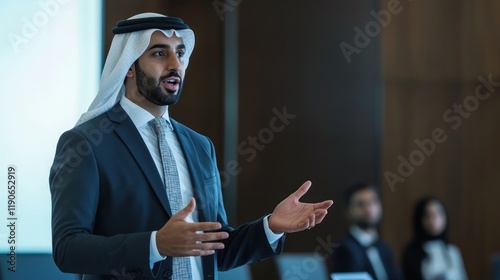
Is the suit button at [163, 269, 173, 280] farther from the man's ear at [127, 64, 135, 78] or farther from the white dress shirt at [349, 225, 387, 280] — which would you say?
the white dress shirt at [349, 225, 387, 280]

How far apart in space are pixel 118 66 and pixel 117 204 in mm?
392

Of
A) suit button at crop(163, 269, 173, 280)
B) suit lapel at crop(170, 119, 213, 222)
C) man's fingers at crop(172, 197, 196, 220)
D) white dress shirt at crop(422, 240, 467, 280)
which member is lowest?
white dress shirt at crop(422, 240, 467, 280)

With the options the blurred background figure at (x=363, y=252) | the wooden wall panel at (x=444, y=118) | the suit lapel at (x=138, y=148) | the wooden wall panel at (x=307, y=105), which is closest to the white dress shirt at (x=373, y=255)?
the blurred background figure at (x=363, y=252)

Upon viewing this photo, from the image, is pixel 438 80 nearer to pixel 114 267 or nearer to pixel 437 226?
pixel 437 226

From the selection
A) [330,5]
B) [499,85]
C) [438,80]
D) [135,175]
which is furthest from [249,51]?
[135,175]

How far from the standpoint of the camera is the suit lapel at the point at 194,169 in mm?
2105

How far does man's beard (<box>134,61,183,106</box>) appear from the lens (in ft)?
7.02

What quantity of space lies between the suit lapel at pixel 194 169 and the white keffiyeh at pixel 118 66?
0.18 metres

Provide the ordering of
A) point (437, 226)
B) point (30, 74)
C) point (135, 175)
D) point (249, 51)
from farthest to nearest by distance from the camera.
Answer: point (249, 51), point (437, 226), point (30, 74), point (135, 175)

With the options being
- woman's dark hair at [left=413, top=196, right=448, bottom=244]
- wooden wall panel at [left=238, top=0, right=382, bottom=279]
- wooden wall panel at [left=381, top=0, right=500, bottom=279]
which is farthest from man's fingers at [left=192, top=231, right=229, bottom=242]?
wooden wall panel at [left=381, top=0, right=500, bottom=279]

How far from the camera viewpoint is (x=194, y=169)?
7.06 feet

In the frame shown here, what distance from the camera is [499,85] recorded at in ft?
20.6

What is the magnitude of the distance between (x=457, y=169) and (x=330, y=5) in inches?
62.4

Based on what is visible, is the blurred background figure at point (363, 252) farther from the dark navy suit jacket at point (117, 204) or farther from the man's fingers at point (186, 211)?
the man's fingers at point (186, 211)
